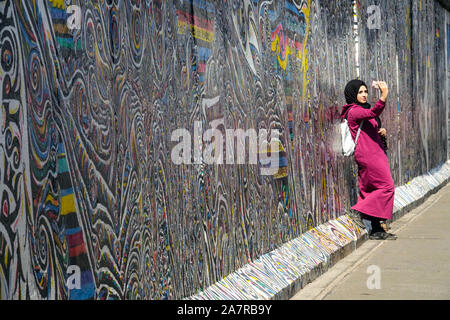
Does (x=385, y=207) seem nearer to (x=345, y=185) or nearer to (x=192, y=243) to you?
(x=345, y=185)

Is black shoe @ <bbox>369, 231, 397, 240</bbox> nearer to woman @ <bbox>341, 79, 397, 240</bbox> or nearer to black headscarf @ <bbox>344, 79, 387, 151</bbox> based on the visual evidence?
woman @ <bbox>341, 79, 397, 240</bbox>

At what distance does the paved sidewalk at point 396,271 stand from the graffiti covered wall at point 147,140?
53 cm

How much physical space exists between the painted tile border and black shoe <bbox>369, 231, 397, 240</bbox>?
0.14 metres

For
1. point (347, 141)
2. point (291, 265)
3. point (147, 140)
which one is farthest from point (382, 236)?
point (147, 140)

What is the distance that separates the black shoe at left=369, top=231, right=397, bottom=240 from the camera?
845cm

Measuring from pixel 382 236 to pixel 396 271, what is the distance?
193cm

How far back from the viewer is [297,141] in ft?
22.4

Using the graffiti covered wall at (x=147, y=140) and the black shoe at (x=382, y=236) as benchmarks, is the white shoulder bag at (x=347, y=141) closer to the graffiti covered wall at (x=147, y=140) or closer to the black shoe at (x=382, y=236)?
the graffiti covered wall at (x=147, y=140)

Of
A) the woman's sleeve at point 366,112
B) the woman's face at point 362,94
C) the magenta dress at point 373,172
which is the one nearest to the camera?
the woman's sleeve at point 366,112

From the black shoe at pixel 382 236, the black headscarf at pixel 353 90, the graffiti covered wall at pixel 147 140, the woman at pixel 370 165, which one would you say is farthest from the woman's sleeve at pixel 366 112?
the black shoe at pixel 382 236

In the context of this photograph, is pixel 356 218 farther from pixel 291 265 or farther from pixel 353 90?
pixel 291 265

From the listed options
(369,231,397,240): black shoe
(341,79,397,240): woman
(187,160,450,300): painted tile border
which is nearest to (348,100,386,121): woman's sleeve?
(341,79,397,240): woman

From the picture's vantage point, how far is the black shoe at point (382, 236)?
27.7 feet

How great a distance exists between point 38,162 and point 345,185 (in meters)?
5.79
